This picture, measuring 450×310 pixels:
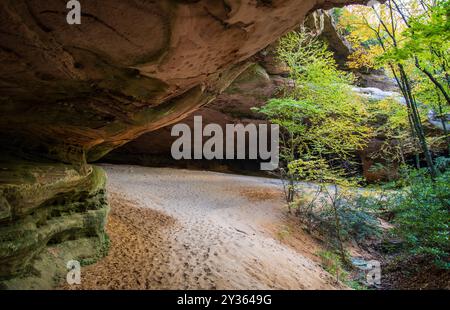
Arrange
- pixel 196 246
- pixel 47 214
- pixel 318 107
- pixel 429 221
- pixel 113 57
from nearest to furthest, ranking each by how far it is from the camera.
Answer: pixel 113 57
pixel 47 214
pixel 196 246
pixel 429 221
pixel 318 107

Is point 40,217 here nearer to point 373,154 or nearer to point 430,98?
point 430,98

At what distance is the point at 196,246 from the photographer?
6297 mm

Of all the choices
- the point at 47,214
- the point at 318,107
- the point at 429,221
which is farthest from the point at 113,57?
the point at 318,107

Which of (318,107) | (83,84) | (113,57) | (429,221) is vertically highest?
(318,107)

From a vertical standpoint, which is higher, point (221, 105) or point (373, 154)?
point (221, 105)

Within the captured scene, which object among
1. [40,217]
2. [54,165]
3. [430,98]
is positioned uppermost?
[430,98]

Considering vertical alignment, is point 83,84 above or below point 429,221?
above

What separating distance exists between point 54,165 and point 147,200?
5102mm

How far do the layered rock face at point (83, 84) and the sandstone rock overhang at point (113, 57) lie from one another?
0.01m

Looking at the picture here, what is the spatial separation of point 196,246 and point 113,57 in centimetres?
455

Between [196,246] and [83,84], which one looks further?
[196,246]

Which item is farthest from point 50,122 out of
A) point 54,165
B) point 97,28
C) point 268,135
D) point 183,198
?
point 268,135

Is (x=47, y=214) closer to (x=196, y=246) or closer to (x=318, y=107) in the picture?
(x=196, y=246)

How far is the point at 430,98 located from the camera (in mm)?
11492
